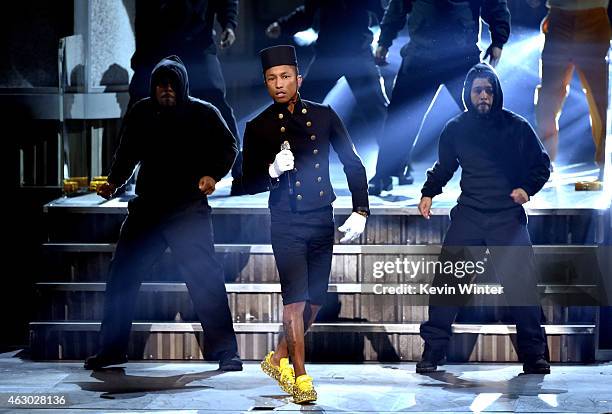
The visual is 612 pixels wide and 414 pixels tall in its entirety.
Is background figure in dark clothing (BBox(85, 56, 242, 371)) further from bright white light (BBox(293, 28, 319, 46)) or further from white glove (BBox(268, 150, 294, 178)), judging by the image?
bright white light (BBox(293, 28, 319, 46))

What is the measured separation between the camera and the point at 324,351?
28.8 feet

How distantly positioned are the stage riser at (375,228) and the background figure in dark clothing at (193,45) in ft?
2.33

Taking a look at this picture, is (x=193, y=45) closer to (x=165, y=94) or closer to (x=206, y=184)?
(x=165, y=94)

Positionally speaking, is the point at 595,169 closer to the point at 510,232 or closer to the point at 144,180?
the point at 510,232

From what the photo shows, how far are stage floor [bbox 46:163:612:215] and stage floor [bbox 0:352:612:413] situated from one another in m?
0.88

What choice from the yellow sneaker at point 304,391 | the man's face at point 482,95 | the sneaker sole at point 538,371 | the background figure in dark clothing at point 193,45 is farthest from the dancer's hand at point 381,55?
the yellow sneaker at point 304,391

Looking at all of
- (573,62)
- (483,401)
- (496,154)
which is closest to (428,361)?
(483,401)

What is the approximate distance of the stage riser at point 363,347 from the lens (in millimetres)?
8719

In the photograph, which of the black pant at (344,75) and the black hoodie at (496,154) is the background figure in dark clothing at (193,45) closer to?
the black pant at (344,75)

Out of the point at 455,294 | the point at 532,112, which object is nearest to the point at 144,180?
the point at 455,294

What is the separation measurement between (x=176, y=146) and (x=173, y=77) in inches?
14.4

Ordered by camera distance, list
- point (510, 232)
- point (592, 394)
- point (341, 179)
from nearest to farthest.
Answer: point (592, 394) → point (510, 232) → point (341, 179)

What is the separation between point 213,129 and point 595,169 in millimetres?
2621

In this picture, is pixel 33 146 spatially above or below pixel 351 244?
above
